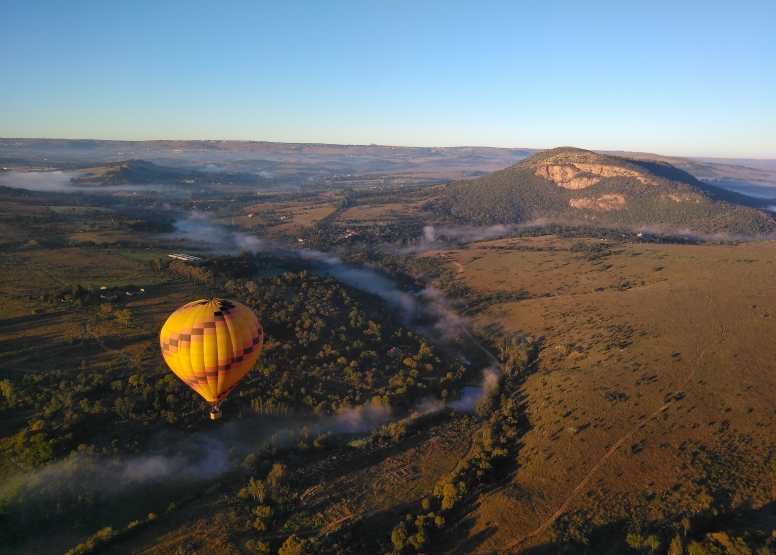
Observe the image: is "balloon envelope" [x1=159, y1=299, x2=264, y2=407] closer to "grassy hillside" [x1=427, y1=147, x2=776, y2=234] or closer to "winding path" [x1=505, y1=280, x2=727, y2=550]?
"winding path" [x1=505, y1=280, x2=727, y2=550]

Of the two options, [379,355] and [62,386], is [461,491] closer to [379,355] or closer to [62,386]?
[379,355]

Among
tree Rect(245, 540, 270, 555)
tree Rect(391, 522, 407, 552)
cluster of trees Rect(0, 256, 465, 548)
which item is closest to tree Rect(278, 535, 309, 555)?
tree Rect(245, 540, 270, 555)

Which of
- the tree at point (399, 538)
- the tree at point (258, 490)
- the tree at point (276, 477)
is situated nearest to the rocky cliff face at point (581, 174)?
the tree at point (276, 477)

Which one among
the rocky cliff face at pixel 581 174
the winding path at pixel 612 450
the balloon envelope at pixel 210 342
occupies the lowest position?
the winding path at pixel 612 450

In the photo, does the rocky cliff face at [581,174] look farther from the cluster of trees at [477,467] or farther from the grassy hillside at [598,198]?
the cluster of trees at [477,467]

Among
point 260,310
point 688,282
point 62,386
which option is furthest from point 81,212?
point 688,282

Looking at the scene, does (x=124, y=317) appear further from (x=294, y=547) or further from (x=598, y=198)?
(x=598, y=198)
